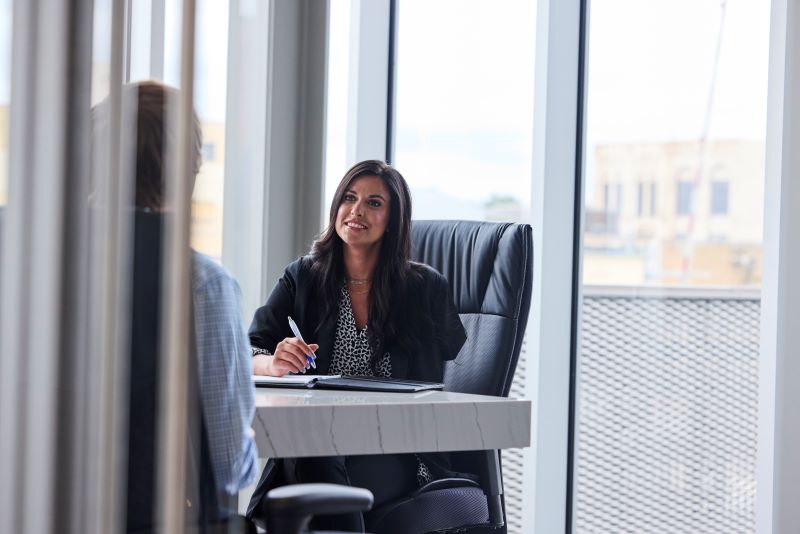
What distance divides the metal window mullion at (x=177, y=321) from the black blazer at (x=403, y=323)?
1.38 m

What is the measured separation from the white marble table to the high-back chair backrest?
A: 0.43 metres

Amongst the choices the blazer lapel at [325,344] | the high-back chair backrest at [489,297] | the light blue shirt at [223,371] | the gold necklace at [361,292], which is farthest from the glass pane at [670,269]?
the light blue shirt at [223,371]

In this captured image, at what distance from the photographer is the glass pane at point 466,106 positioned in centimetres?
312

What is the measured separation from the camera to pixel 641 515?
9.86 ft

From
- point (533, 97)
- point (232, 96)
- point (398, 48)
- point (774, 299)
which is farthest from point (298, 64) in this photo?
point (232, 96)

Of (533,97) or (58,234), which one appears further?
(533,97)

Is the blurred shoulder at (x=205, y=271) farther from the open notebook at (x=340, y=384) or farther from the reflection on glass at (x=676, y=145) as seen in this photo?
the reflection on glass at (x=676, y=145)

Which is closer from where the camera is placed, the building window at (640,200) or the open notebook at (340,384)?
the open notebook at (340,384)

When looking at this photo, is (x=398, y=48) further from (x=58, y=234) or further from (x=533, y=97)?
(x=58, y=234)

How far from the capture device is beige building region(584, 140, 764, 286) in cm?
269

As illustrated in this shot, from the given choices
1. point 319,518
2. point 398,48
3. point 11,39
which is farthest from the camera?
point 398,48

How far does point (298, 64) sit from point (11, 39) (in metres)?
2.70

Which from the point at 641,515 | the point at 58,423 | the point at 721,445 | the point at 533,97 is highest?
the point at 533,97

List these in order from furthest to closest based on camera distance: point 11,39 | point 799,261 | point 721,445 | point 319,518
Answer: point 721,445 → point 799,261 → point 319,518 → point 11,39
